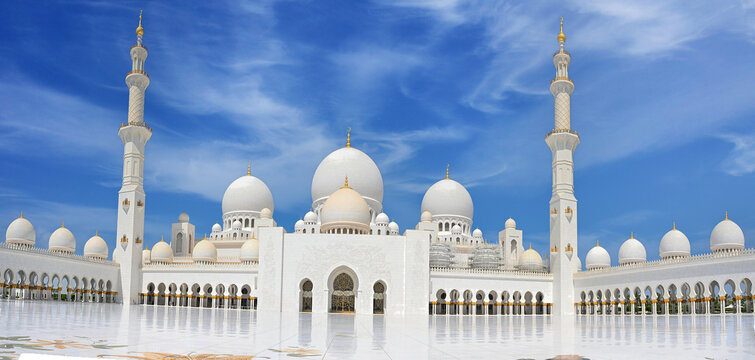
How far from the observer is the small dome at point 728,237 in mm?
27359

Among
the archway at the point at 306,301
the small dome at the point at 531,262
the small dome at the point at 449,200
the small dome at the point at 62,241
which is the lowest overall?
the archway at the point at 306,301

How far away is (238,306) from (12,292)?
9866 millimetres

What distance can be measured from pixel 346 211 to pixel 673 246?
15.9 meters

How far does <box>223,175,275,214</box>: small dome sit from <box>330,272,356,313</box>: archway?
41.8 feet

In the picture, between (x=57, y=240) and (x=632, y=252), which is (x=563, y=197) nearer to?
(x=632, y=252)

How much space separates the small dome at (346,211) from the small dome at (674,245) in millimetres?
14524

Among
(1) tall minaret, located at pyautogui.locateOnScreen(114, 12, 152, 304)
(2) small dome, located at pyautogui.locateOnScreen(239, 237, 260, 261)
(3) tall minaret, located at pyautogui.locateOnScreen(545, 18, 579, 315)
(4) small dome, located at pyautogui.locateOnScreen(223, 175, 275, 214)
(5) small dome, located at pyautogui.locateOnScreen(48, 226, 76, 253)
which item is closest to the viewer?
(3) tall minaret, located at pyautogui.locateOnScreen(545, 18, 579, 315)

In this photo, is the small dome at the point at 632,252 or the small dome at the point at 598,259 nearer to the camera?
the small dome at the point at 632,252

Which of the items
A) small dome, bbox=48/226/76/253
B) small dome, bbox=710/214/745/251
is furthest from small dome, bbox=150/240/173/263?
small dome, bbox=710/214/745/251

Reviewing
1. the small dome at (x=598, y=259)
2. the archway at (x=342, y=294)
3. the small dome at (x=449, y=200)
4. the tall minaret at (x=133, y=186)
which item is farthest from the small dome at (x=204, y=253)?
the small dome at (x=598, y=259)

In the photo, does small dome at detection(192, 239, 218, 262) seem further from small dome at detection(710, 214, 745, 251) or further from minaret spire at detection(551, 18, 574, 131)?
small dome at detection(710, 214, 745, 251)

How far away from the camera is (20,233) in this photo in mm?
30859

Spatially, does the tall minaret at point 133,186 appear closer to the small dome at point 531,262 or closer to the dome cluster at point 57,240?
the dome cluster at point 57,240

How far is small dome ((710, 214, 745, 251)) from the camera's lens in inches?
1077
